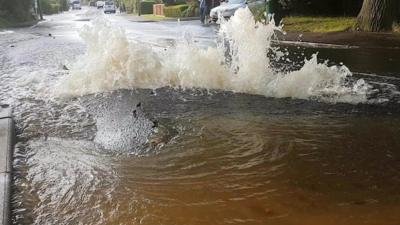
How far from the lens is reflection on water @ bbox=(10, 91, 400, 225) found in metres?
4.09

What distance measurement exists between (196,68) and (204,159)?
4.02 metres

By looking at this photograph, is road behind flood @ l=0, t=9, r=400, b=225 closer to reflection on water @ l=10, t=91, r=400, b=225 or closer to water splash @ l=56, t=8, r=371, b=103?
reflection on water @ l=10, t=91, r=400, b=225

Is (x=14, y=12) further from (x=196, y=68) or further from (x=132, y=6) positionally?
(x=196, y=68)

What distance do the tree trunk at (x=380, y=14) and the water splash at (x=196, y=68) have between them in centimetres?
844

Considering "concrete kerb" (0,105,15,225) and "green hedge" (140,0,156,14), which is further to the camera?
"green hedge" (140,0,156,14)

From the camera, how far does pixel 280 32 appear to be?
18250 mm

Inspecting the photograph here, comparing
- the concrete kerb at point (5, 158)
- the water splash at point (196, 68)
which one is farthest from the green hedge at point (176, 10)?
the concrete kerb at point (5, 158)

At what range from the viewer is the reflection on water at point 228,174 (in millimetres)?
4090

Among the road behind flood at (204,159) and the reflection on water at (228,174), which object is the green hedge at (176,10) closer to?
the road behind flood at (204,159)

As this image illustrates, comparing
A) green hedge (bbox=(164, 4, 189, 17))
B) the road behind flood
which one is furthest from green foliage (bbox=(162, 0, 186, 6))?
the road behind flood

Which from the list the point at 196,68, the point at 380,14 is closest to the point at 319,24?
the point at 380,14

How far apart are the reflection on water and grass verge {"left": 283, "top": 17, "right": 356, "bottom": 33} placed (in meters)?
11.7

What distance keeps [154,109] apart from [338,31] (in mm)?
11932

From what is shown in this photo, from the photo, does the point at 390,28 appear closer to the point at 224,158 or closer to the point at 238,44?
the point at 238,44
